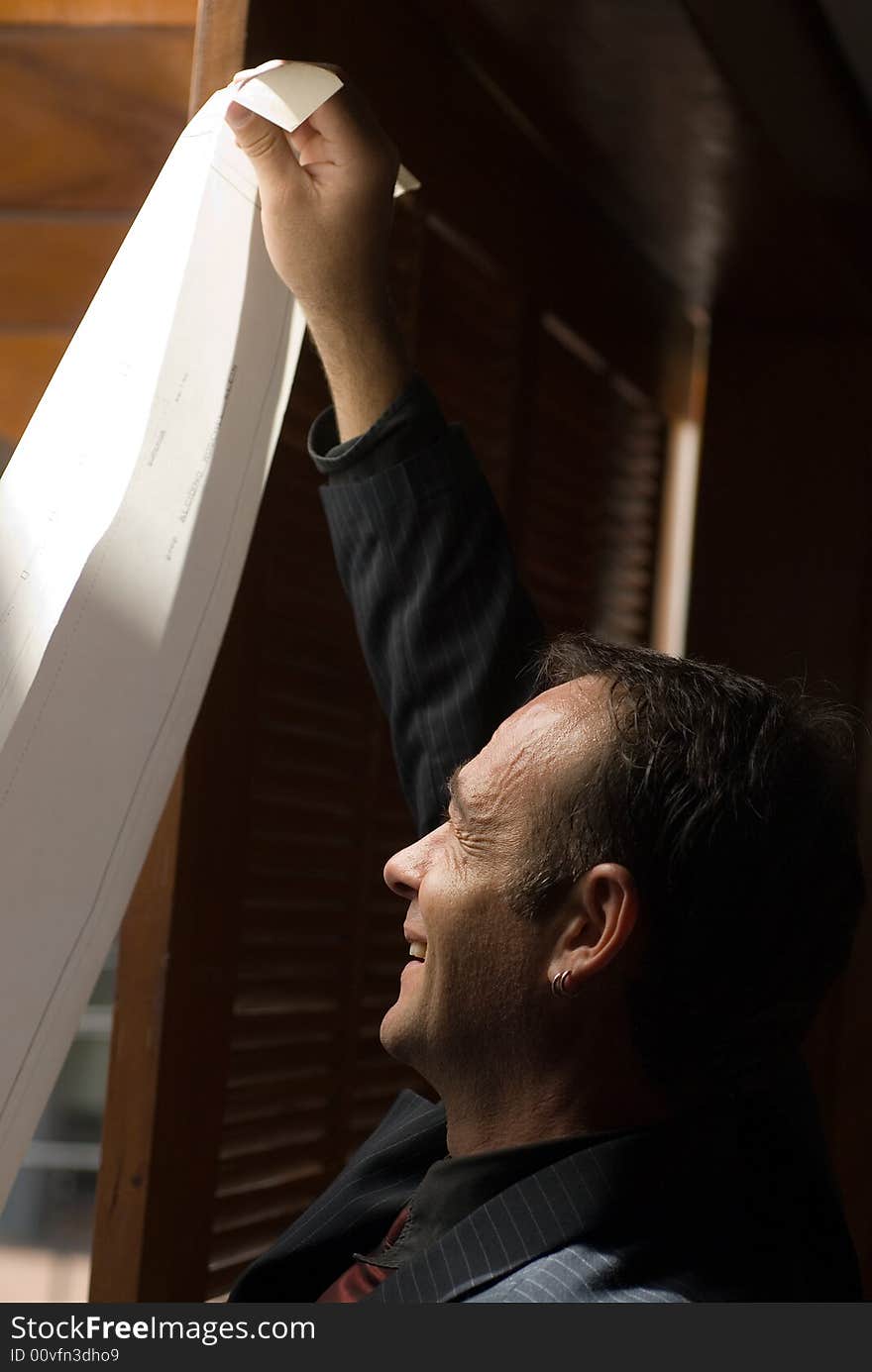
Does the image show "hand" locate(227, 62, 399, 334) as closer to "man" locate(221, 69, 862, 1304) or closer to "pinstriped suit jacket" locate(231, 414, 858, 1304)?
"man" locate(221, 69, 862, 1304)

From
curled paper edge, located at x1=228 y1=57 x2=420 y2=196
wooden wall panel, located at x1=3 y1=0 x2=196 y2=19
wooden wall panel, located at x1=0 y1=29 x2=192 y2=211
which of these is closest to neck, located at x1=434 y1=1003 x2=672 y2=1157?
curled paper edge, located at x1=228 y1=57 x2=420 y2=196

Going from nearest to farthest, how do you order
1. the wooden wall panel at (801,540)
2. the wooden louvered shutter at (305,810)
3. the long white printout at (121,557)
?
the long white printout at (121,557)
the wooden louvered shutter at (305,810)
the wooden wall panel at (801,540)

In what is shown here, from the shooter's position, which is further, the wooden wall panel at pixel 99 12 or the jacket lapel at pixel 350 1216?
the wooden wall panel at pixel 99 12

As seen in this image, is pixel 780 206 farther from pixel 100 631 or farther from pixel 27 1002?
pixel 27 1002

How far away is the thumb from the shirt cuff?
0.21m

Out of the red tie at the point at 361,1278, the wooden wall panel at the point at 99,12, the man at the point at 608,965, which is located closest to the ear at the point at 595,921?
the man at the point at 608,965

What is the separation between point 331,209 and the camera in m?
1.17

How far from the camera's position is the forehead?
43.6 inches

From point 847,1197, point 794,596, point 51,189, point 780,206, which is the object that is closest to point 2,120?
point 51,189

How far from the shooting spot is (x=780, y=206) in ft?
7.57

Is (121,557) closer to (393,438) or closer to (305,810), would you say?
(393,438)

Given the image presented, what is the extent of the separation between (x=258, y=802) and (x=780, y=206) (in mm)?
1286

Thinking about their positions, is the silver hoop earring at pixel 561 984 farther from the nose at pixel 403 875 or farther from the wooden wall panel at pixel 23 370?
the wooden wall panel at pixel 23 370

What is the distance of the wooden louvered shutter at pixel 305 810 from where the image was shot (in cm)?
143
